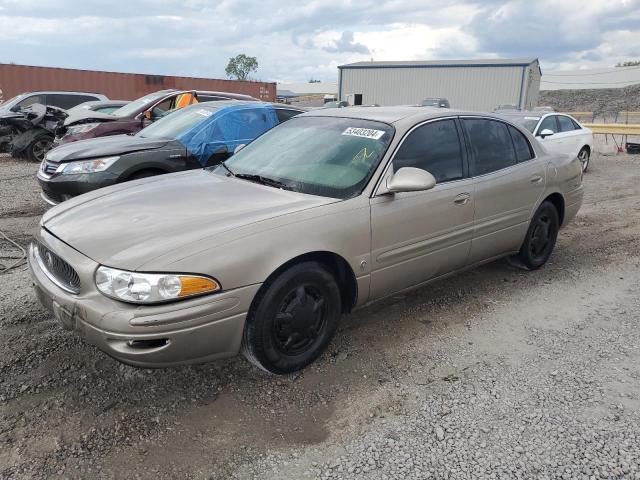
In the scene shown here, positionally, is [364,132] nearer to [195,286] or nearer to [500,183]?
[500,183]

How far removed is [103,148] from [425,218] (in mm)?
4023

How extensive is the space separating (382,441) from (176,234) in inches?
59.4

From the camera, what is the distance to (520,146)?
15.2ft

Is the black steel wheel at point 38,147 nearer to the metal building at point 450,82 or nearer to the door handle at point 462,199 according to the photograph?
the door handle at point 462,199

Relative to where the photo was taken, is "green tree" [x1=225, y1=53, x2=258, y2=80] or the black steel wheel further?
"green tree" [x1=225, y1=53, x2=258, y2=80]

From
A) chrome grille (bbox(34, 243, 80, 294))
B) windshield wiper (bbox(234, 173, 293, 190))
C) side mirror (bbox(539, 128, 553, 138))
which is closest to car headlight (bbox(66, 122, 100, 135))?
windshield wiper (bbox(234, 173, 293, 190))

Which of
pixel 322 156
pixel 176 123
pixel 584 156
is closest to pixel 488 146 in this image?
pixel 322 156

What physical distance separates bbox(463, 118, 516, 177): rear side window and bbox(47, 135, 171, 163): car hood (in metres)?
3.71

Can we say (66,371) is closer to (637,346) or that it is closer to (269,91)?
(637,346)

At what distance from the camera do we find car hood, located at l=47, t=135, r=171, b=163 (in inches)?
227

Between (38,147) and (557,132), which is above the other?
(557,132)

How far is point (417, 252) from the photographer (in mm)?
3637

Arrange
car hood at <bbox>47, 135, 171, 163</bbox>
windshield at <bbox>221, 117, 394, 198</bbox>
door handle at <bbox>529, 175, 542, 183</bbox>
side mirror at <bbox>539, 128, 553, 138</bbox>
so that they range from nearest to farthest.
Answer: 1. windshield at <bbox>221, 117, 394, 198</bbox>
2. door handle at <bbox>529, 175, 542, 183</bbox>
3. car hood at <bbox>47, 135, 171, 163</bbox>
4. side mirror at <bbox>539, 128, 553, 138</bbox>

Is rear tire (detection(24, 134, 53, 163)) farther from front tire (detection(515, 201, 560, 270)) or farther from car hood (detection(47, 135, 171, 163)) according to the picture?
front tire (detection(515, 201, 560, 270))
